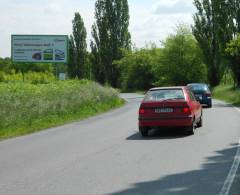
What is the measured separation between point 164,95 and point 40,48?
100 feet

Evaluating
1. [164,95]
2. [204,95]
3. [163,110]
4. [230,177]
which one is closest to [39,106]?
[164,95]

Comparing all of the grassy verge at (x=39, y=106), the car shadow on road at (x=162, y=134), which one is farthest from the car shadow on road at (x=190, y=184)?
the grassy verge at (x=39, y=106)

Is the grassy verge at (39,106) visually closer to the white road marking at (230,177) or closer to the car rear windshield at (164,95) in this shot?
the car rear windshield at (164,95)

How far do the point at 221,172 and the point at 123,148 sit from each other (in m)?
4.29

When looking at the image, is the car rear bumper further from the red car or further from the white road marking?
the white road marking

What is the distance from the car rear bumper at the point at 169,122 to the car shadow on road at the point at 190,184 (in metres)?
6.04

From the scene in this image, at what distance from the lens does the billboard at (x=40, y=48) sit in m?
46.0

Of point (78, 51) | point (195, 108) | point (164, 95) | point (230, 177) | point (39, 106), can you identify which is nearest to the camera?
point (230, 177)

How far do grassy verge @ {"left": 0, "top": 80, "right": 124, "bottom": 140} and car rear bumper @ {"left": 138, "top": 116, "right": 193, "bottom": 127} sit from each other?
15.6ft

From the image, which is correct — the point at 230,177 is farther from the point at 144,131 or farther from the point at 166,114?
the point at 144,131

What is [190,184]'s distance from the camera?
877 centimetres

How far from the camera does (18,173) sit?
404 inches

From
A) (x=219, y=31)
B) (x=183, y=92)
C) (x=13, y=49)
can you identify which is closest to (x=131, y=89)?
(x=219, y=31)

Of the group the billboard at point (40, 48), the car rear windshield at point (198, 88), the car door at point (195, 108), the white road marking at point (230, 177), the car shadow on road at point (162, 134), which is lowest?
the car shadow on road at point (162, 134)
